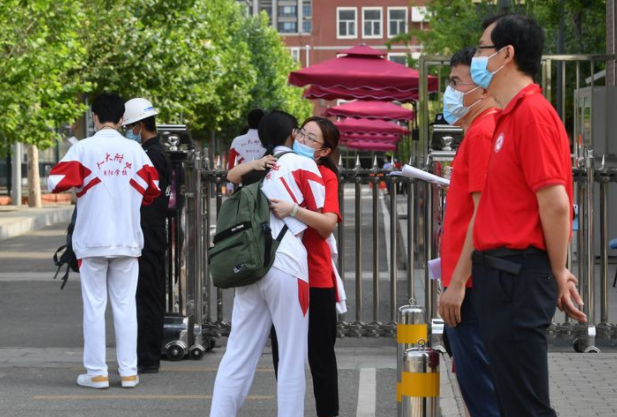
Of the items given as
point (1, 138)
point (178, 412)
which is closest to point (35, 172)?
point (1, 138)

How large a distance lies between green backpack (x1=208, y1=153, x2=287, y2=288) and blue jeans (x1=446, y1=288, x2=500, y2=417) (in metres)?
1.41

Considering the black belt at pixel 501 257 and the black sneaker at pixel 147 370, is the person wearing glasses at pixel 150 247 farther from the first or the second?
the black belt at pixel 501 257

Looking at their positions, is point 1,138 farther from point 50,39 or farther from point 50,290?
point 50,290

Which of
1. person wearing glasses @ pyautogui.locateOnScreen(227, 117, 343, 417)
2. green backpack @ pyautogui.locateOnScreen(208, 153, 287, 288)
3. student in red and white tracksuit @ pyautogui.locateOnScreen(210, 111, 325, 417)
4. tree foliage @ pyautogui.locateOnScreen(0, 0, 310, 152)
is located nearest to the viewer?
green backpack @ pyautogui.locateOnScreen(208, 153, 287, 288)

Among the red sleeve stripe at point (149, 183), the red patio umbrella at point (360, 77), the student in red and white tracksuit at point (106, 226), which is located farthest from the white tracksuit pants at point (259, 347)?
the red patio umbrella at point (360, 77)

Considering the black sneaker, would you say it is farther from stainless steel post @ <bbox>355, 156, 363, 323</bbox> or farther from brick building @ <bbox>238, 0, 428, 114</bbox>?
brick building @ <bbox>238, 0, 428, 114</bbox>

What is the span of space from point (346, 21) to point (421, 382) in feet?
346

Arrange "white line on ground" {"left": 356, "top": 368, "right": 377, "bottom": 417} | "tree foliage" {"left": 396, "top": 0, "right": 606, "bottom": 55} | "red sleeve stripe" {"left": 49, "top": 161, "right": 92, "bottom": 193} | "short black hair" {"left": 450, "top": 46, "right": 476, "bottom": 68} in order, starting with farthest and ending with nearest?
"tree foliage" {"left": 396, "top": 0, "right": 606, "bottom": 55}
"red sleeve stripe" {"left": 49, "top": 161, "right": 92, "bottom": 193}
"white line on ground" {"left": 356, "top": 368, "right": 377, "bottom": 417}
"short black hair" {"left": 450, "top": 46, "right": 476, "bottom": 68}

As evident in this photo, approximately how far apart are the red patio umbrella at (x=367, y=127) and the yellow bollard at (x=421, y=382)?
36605mm

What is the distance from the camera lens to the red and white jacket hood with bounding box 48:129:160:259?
29.5 ft

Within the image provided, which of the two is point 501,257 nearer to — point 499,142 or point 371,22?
point 499,142

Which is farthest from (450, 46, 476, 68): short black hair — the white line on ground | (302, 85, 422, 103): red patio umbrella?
(302, 85, 422, 103): red patio umbrella

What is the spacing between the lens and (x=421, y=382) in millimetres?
5367

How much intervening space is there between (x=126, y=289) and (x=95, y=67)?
30497mm
